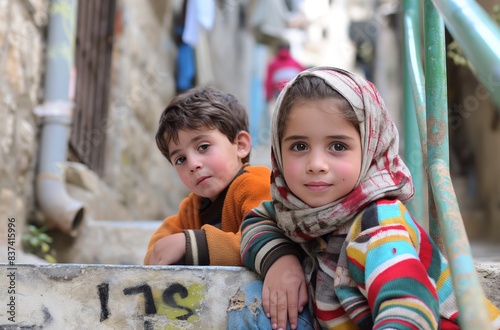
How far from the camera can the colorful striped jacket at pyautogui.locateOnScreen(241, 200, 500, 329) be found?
1178mm

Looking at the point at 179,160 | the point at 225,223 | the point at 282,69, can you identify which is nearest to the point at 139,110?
the point at 282,69

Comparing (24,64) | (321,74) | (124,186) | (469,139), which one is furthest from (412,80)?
(469,139)

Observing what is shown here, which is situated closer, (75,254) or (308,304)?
(308,304)

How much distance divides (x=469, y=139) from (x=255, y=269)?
6465 millimetres

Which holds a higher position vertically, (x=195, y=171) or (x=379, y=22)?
(x=379, y=22)

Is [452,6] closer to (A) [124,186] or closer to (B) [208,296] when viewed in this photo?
(B) [208,296]

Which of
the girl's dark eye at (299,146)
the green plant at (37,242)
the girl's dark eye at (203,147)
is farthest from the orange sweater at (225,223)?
the green plant at (37,242)

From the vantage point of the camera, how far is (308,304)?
143 cm

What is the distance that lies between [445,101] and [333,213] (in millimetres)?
331

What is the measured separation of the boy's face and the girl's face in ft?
1.87

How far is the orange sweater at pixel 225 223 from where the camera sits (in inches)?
67.4

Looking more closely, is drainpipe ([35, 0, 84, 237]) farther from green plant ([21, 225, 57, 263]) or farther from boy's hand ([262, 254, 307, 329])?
boy's hand ([262, 254, 307, 329])

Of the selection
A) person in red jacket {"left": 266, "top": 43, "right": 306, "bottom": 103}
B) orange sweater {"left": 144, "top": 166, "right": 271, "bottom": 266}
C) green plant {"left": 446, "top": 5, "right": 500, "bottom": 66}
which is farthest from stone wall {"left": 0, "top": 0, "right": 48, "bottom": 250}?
person in red jacket {"left": 266, "top": 43, "right": 306, "bottom": 103}

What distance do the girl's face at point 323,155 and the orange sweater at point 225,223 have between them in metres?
0.36
